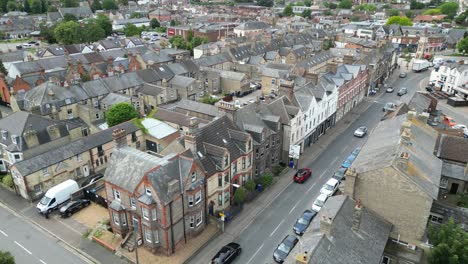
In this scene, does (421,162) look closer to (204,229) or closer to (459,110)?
(204,229)

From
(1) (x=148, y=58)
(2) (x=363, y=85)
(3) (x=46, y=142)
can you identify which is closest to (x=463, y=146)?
(2) (x=363, y=85)

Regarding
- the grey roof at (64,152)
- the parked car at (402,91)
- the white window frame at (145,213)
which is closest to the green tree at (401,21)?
the parked car at (402,91)

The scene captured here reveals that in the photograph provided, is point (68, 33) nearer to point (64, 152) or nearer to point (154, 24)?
point (154, 24)

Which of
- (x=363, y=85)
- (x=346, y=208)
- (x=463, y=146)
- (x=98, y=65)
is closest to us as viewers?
(x=346, y=208)

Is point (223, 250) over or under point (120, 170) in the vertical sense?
under

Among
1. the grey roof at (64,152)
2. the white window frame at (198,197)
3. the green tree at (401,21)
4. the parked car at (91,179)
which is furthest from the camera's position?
the green tree at (401,21)

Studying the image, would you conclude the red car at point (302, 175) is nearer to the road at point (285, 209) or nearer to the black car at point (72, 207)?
the road at point (285, 209)
